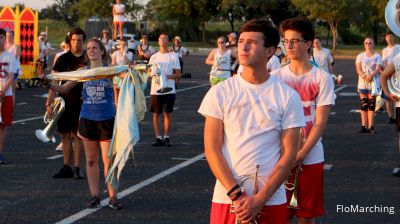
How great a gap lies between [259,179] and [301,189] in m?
1.86

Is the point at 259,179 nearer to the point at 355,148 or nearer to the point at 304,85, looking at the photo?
the point at 304,85

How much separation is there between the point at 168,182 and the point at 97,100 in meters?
1.90

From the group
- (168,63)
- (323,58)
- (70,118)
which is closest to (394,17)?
(70,118)

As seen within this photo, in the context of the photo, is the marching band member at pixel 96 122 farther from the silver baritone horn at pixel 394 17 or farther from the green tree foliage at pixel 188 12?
the green tree foliage at pixel 188 12

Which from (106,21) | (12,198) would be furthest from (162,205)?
(106,21)

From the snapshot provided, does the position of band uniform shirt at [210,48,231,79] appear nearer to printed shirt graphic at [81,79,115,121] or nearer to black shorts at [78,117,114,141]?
printed shirt graphic at [81,79,115,121]

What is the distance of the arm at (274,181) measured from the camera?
4863 mm

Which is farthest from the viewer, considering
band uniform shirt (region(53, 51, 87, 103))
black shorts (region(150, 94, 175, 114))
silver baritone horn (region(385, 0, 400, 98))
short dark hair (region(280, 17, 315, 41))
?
black shorts (region(150, 94, 175, 114))

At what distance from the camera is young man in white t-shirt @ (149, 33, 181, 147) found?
596 inches

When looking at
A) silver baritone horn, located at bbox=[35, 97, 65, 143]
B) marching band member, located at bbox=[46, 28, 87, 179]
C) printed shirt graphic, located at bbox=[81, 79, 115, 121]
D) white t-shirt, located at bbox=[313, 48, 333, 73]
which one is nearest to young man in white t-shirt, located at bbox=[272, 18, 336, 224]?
printed shirt graphic, located at bbox=[81, 79, 115, 121]

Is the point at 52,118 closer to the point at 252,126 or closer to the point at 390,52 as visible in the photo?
the point at 252,126

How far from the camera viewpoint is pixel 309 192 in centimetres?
679

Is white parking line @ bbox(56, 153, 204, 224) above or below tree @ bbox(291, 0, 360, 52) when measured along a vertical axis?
below

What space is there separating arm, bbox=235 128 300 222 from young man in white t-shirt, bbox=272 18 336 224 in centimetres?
158
